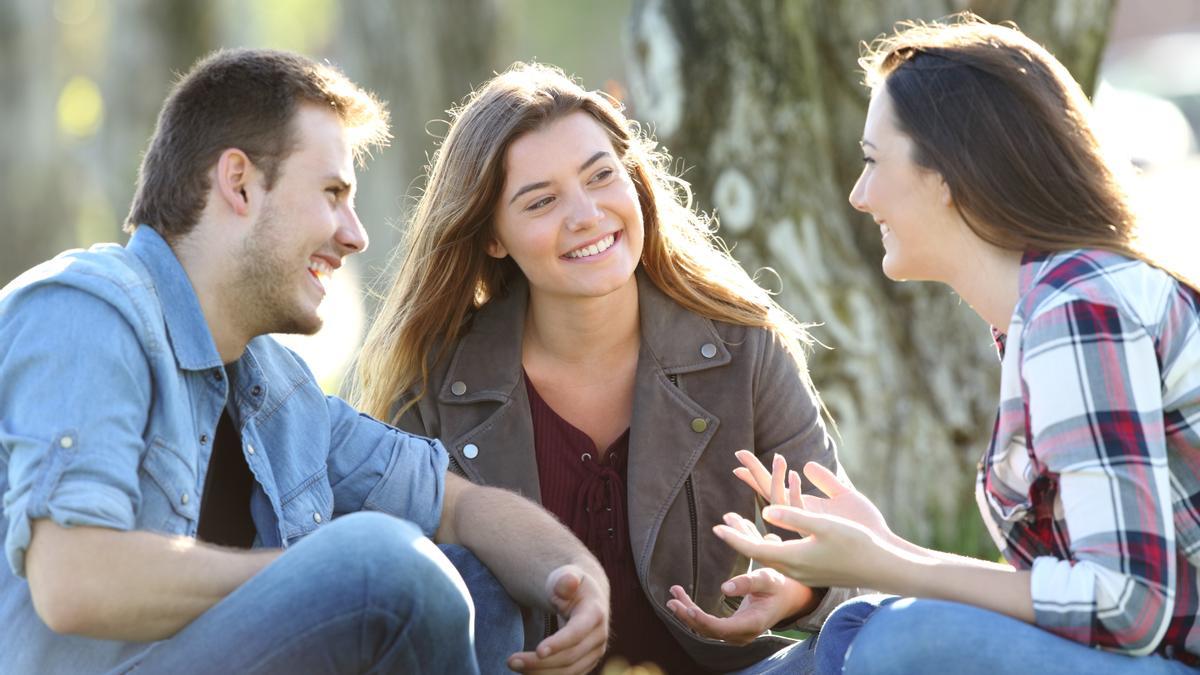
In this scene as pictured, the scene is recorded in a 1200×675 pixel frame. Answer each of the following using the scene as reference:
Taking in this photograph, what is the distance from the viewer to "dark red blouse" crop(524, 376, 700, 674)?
400 cm

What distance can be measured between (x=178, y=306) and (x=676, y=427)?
1390 millimetres

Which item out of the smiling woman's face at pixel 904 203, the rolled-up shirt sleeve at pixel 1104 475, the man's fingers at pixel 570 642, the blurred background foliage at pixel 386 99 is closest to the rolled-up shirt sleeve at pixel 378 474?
the blurred background foliage at pixel 386 99

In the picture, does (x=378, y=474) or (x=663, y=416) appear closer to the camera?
(x=378, y=474)

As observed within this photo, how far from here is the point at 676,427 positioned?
404 cm

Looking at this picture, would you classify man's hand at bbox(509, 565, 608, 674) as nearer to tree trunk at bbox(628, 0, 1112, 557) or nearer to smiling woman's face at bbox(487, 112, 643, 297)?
smiling woman's face at bbox(487, 112, 643, 297)

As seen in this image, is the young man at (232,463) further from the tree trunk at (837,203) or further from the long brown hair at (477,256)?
the tree trunk at (837,203)

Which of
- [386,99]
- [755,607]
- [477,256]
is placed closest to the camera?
[755,607]

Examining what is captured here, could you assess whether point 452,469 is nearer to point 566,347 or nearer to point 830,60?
point 566,347

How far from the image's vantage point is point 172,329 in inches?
123

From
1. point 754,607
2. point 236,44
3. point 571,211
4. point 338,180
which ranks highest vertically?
point 236,44

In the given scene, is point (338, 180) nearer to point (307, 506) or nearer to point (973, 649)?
point (307, 506)

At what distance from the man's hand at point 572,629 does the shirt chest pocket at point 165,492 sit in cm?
72

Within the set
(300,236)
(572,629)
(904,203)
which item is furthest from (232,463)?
(904,203)

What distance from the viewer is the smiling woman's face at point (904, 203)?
10.3 feet
